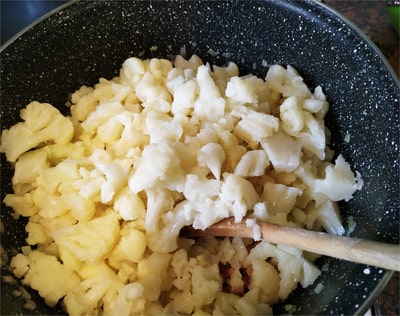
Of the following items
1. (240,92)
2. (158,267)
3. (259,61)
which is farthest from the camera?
(259,61)

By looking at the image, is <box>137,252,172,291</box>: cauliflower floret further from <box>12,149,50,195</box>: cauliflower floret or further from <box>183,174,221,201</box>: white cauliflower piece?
<box>12,149,50,195</box>: cauliflower floret

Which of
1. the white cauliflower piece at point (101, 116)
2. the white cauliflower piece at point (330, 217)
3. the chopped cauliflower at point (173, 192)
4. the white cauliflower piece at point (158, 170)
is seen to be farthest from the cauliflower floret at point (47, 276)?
the white cauliflower piece at point (330, 217)

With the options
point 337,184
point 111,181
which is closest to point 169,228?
point 111,181

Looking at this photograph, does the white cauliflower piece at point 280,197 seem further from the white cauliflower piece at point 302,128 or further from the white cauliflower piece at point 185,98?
the white cauliflower piece at point 185,98

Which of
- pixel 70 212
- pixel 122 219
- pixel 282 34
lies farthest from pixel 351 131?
pixel 70 212

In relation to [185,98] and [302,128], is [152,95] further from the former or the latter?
[302,128]
